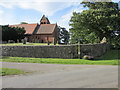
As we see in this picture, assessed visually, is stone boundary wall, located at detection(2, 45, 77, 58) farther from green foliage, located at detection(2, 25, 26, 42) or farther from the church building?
the church building

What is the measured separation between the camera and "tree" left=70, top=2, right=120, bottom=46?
21.4 m

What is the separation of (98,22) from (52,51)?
1167cm

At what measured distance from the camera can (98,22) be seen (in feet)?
74.6

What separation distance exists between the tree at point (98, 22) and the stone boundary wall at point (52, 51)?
5.52 metres

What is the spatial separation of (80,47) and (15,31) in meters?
26.5

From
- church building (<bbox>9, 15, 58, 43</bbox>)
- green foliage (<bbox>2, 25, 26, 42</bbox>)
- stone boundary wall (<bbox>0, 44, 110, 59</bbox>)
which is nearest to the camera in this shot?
stone boundary wall (<bbox>0, 44, 110, 59</bbox>)

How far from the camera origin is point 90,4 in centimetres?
2617

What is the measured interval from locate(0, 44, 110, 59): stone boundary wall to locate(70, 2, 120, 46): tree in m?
5.52

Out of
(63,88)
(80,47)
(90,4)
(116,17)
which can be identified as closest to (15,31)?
(90,4)

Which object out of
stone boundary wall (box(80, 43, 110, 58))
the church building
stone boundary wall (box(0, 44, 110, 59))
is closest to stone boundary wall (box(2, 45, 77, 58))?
stone boundary wall (box(0, 44, 110, 59))

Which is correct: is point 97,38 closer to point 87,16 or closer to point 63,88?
point 87,16

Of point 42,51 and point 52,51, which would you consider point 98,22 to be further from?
point 42,51

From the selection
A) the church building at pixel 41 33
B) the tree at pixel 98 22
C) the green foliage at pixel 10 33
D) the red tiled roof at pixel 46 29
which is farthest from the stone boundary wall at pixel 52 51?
the red tiled roof at pixel 46 29

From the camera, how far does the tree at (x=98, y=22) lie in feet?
70.2
